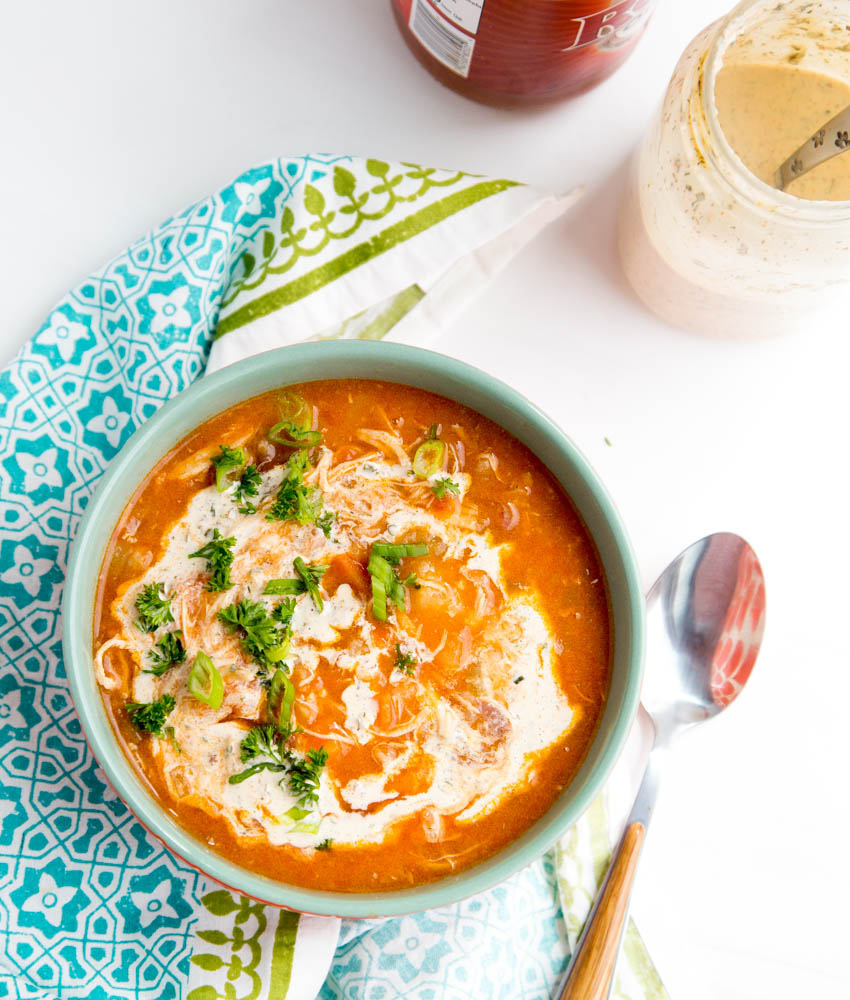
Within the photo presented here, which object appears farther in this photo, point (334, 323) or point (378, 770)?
point (334, 323)

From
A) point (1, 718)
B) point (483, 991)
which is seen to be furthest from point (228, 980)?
point (1, 718)

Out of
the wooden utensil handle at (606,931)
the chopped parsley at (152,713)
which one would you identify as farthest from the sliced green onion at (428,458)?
the wooden utensil handle at (606,931)

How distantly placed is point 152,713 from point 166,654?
13cm

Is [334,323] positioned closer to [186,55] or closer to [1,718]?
[186,55]

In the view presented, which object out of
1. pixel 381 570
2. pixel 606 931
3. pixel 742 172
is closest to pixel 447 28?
pixel 742 172

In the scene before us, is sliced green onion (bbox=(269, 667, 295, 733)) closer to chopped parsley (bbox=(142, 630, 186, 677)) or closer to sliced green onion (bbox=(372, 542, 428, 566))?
chopped parsley (bbox=(142, 630, 186, 677))

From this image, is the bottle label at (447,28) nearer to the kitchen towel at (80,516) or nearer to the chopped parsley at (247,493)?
the kitchen towel at (80,516)

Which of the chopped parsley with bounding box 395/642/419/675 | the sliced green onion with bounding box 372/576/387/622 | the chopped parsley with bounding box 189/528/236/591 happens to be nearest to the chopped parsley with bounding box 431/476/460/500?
the sliced green onion with bounding box 372/576/387/622

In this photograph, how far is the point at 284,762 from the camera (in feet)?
7.09

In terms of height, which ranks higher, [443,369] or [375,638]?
[443,369]

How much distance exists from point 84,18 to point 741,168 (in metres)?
1.83

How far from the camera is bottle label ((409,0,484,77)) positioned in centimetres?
229

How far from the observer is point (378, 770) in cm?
217

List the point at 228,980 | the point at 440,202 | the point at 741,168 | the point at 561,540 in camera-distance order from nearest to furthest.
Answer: the point at 741,168, the point at 561,540, the point at 228,980, the point at 440,202
